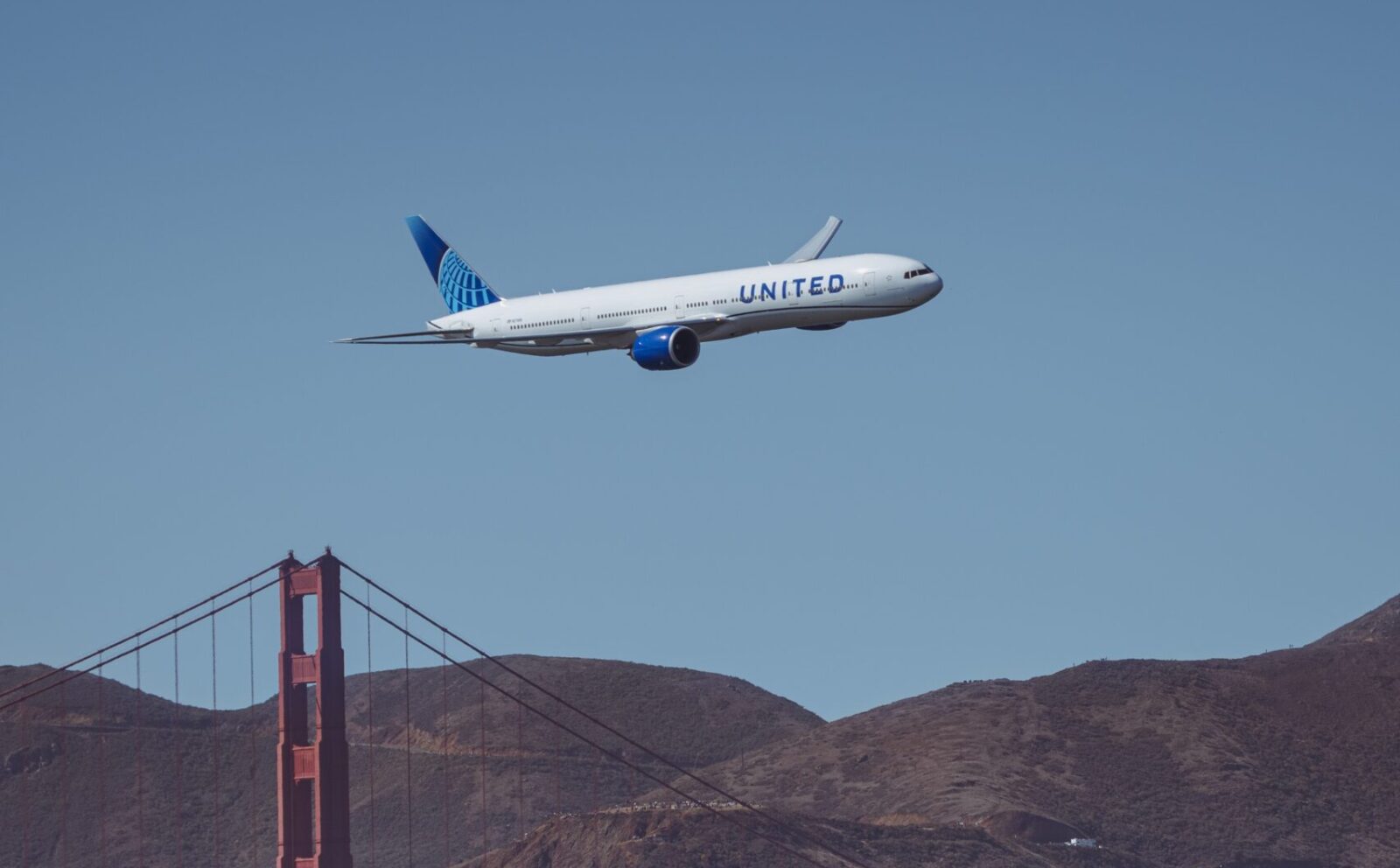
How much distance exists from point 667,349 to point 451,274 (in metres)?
38.2

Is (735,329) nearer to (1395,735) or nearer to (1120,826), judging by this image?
(1120,826)

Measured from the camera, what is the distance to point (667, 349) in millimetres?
95625

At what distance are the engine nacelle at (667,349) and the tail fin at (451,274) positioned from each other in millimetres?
27631

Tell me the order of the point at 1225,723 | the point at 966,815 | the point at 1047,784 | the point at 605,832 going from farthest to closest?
the point at 1225,723
the point at 1047,784
the point at 966,815
the point at 605,832

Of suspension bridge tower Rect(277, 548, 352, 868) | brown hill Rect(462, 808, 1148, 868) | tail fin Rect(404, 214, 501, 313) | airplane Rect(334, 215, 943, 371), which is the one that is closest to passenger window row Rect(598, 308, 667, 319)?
airplane Rect(334, 215, 943, 371)

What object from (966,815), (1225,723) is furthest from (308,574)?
(1225,723)

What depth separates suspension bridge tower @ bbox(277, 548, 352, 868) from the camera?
104375 mm

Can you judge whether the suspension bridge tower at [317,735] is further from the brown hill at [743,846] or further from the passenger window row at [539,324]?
the brown hill at [743,846]

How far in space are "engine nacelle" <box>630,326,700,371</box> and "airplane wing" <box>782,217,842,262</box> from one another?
1377 cm

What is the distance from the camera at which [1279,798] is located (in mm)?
178750

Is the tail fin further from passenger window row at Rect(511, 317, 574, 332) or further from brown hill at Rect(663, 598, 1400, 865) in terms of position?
brown hill at Rect(663, 598, 1400, 865)

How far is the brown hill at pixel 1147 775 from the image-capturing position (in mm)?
171750

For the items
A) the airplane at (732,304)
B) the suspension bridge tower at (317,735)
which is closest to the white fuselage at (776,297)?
the airplane at (732,304)

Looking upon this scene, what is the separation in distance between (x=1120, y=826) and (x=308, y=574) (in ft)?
275
